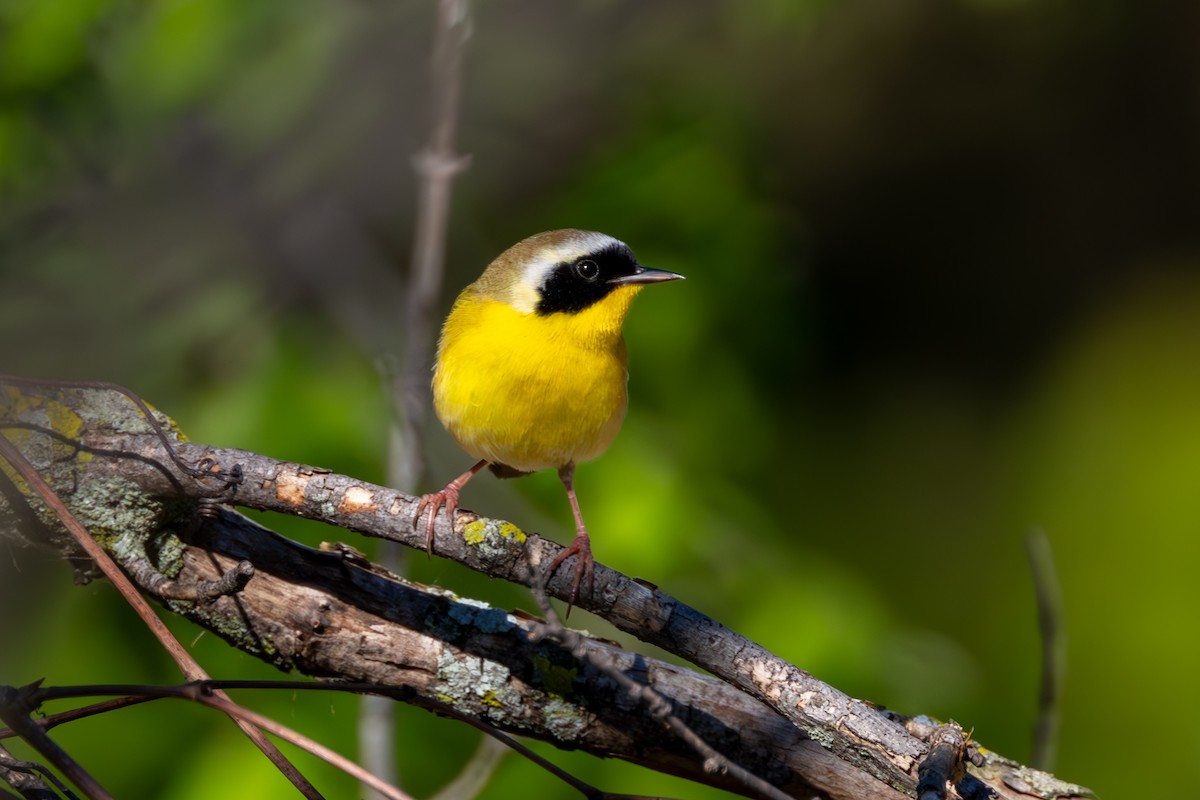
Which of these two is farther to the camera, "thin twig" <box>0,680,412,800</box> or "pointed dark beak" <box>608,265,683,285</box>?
"pointed dark beak" <box>608,265,683,285</box>

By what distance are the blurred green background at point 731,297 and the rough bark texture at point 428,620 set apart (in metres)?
0.32

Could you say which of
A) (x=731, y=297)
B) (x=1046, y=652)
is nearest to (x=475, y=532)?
(x=1046, y=652)

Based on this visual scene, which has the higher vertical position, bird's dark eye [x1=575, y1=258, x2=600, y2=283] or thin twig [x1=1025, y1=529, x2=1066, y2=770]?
bird's dark eye [x1=575, y1=258, x2=600, y2=283]

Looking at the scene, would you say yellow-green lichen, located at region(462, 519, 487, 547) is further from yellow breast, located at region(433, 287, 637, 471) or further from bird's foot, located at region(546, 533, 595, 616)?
yellow breast, located at region(433, 287, 637, 471)

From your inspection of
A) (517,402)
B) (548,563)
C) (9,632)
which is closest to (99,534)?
(9,632)

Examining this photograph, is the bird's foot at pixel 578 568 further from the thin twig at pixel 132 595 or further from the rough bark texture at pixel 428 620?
the thin twig at pixel 132 595

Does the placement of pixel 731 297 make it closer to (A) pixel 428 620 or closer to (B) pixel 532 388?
(B) pixel 532 388

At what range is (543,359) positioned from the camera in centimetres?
294

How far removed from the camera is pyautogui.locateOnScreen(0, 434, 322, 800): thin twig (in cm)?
184

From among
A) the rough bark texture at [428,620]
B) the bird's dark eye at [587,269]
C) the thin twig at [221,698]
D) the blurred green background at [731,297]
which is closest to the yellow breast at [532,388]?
the bird's dark eye at [587,269]

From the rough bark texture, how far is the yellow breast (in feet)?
2.31

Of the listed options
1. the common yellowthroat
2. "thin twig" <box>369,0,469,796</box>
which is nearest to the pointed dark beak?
the common yellowthroat

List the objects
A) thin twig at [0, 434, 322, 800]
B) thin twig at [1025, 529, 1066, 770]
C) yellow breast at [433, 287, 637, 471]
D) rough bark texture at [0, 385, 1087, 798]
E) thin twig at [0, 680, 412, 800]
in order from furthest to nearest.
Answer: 1. yellow breast at [433, 287, 637, 471]
2. thin twig at [1025, 529, 1066, 770]
3. rough bark texture at [0, 385, 1087, 798]
4. thin twig at [0, 434, 322, 800]
5. thin twig at [0, 680, 412, 800]

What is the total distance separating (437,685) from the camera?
7.20ft
